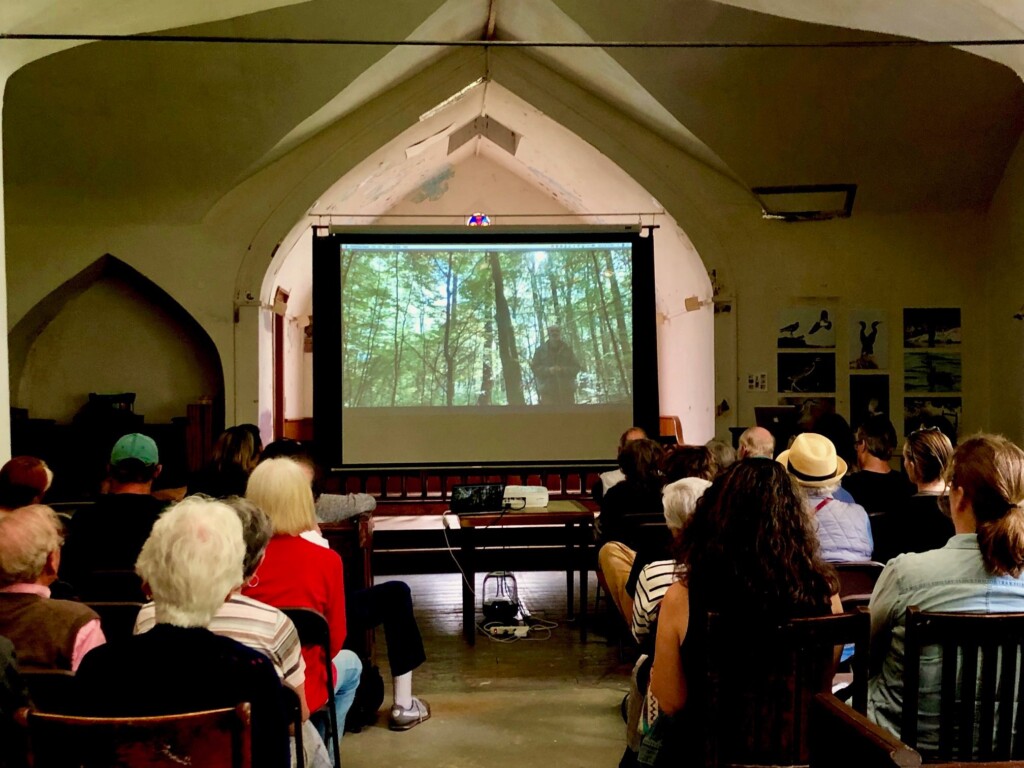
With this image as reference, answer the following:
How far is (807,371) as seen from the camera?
8203 mm

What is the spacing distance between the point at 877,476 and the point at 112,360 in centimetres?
679

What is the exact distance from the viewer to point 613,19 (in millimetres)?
6750

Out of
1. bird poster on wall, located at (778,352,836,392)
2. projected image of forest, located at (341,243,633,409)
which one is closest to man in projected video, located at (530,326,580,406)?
projected image of forest, located at (341,243,633,409)

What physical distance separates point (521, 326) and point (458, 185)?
495 cm

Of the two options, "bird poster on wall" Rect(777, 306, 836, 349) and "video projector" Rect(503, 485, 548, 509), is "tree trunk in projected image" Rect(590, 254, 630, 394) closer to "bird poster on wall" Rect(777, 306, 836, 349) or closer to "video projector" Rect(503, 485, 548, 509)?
"bird poster on wall" Rect(777, 306, 836, 349)

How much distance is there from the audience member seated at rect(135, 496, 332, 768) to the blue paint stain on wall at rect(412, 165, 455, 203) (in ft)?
32.6

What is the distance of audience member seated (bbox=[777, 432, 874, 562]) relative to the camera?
3.35m

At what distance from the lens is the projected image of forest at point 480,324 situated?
7535 mm

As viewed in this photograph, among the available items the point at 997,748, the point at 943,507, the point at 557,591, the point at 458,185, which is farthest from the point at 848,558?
the point at 458,185

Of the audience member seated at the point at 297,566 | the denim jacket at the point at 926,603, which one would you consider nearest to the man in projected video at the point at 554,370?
the audience member seated at the point at 297,566

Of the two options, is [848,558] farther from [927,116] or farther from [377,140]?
[377,140]

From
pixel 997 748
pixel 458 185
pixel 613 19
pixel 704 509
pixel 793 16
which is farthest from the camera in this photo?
pixel 458 185

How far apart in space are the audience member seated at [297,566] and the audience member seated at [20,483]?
1.28m

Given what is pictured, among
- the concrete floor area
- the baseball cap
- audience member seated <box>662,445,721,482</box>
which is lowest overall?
the concrete floor area
